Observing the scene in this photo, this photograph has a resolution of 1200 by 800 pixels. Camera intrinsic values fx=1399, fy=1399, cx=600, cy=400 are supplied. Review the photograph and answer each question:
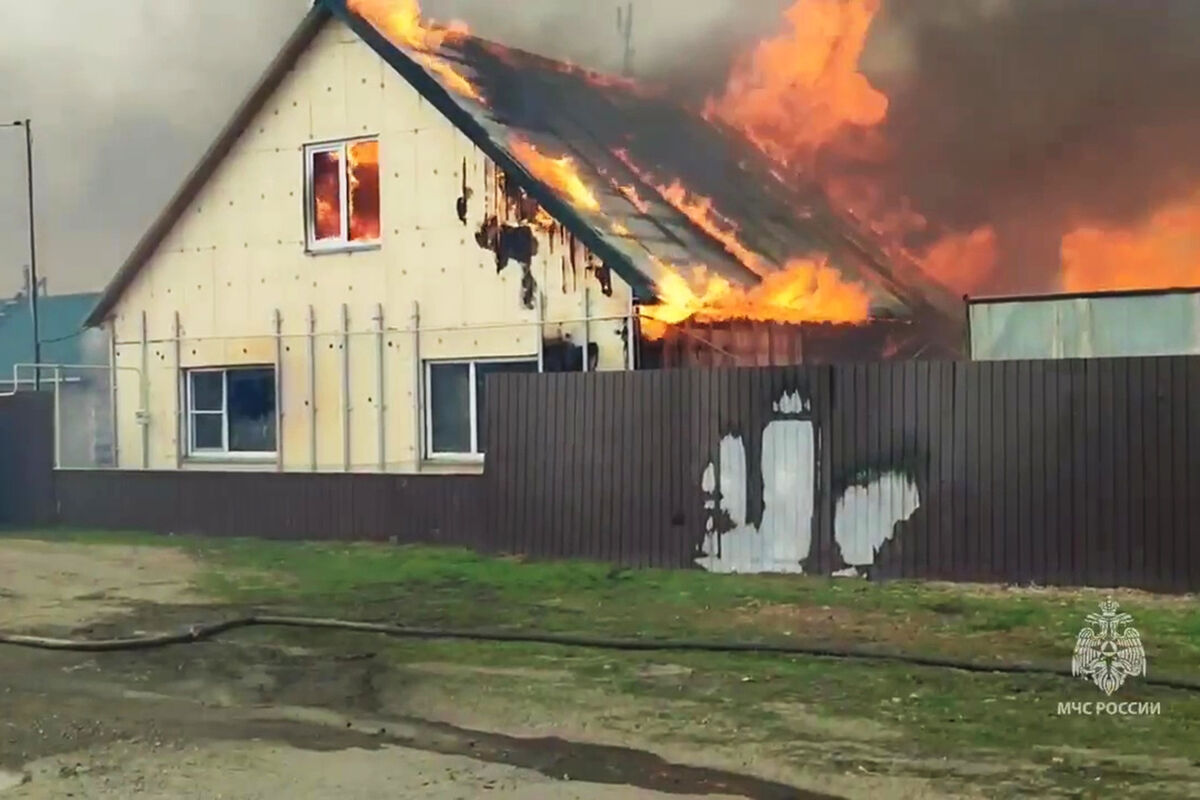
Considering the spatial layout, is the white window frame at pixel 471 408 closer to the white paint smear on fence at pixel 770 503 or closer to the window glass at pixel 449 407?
the window glass at pixel 449 407

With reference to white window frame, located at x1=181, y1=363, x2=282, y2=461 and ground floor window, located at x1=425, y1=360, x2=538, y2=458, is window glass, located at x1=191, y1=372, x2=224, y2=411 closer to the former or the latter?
white window frame, located at x1=181, y1=363, x2=282, y2=461

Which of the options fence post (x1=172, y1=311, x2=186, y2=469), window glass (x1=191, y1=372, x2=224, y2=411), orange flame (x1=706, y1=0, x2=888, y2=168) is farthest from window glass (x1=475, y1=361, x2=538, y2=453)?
orange flame (x1=706, y1=0, x2=888, y2=168)

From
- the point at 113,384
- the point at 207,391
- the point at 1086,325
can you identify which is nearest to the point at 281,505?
the point at 207,391

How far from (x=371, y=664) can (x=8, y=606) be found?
4.63m

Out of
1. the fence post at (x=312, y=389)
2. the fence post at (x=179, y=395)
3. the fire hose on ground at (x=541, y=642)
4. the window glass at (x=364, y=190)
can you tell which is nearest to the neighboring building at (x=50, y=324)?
the fence post at (x=179, y=395)

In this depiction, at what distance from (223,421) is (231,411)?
0.17 m

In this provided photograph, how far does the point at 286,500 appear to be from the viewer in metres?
16.7

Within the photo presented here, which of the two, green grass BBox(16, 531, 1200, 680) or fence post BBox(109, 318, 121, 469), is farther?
fence post BBox(109, 318, 121, 469)

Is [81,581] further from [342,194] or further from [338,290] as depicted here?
[342,194]

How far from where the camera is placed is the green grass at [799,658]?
6648 mm

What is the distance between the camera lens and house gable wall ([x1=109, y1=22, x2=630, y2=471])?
16469 millimetres

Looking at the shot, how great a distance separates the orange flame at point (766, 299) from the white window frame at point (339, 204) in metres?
4.01

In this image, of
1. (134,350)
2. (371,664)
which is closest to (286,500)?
(134,350)

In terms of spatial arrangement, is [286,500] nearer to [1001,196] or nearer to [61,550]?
[61,550]
